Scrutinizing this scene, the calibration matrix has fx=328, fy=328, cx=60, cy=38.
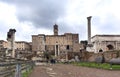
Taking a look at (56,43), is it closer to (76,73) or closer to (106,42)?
(106,42)

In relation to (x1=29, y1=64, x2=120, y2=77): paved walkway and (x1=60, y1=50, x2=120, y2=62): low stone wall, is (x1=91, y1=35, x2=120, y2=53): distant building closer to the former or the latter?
(x1=60, y1=50, x2=120, y2=62): low stone wall

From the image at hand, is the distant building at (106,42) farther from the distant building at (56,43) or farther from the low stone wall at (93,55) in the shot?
the distant building at (56,43)

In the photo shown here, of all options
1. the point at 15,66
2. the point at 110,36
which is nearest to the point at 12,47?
the point at 15,66

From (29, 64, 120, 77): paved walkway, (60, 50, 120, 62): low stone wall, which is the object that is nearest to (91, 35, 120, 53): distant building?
(60, 50, 120, 62): low stone wall

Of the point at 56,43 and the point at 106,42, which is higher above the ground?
the point at 56,43

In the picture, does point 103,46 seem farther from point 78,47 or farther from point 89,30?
point 78,47

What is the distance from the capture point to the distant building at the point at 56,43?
14312cm

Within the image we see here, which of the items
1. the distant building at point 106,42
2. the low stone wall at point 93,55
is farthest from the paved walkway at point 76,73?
the distant building at point 106,42

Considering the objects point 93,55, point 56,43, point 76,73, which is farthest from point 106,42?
point 76,73

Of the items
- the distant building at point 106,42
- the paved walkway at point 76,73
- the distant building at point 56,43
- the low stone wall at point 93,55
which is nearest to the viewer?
the paved walkway at point 76,73

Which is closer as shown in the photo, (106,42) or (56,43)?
(106,42)

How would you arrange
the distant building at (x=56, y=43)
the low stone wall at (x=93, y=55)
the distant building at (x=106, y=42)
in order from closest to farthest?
the low stone wall at (x=93, y=55), the distant building at (x=106, y=42), the distant building at (x=56, y=43)

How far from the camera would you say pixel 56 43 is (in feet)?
482

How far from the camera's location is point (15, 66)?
15969 millimetres
